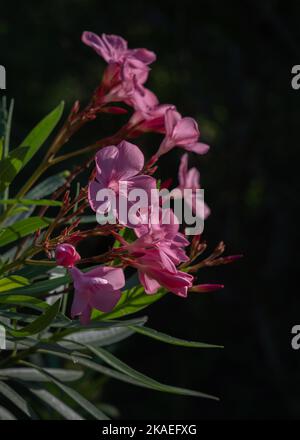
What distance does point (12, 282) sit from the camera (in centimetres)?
94

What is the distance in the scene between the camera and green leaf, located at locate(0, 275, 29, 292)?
0.92 m

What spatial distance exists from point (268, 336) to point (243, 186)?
20.6 inches

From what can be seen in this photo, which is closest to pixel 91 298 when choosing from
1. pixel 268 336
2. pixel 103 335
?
pixel 103 335

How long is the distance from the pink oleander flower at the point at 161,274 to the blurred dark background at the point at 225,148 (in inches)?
69.1

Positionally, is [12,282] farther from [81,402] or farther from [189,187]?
[189,187]

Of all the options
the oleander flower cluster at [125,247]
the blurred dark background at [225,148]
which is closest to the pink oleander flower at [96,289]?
the oleander flower cluster at [125,247]

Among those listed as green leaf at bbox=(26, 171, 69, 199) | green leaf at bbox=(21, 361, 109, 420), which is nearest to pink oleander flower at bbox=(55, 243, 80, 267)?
green leaf at bbox=(21, 361, 109, 420)

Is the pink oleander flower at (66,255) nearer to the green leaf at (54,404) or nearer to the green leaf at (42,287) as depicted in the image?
the green leaf at (42,287)

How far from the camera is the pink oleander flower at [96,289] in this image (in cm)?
83

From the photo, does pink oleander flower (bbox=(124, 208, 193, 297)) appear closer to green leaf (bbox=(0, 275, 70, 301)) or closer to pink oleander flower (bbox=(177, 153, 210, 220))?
green leaf (bbox=(0, 275, 70, 301))

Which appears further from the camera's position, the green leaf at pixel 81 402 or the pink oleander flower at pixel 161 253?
the green leaf at pixel 81 402

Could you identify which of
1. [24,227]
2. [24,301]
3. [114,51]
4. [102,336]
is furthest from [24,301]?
[114,51]

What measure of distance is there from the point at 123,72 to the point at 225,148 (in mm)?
1834
